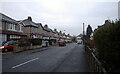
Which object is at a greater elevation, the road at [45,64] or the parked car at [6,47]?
the parked car at [6,47]

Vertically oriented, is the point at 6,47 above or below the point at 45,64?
above

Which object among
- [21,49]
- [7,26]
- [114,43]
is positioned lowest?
[21,49]

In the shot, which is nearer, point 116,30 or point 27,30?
point 116,30

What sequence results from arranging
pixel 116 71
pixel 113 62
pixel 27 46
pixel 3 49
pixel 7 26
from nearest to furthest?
1. pixel 116 71
2. pixel 113 62
3. pixel 3 49
4. pixel 27 46
5. pixel 7 26

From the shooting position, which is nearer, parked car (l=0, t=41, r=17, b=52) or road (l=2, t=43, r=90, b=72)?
road (l=2, t=43, r=90, b=72)

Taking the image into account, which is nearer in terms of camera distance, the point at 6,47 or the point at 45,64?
the point at 45,64

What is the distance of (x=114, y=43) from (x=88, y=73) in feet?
11.7

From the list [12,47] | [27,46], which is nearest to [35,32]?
[27,46]

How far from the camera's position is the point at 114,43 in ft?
8.41

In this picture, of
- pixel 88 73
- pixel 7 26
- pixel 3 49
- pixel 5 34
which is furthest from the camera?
pixel 7 26

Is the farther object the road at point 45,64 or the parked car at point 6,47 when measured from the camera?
the parked car at point 6,47

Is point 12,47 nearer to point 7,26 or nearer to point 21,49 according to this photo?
point 21,49

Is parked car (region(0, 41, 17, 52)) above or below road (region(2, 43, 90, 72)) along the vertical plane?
above

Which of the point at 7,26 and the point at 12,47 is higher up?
the point at 7,26
